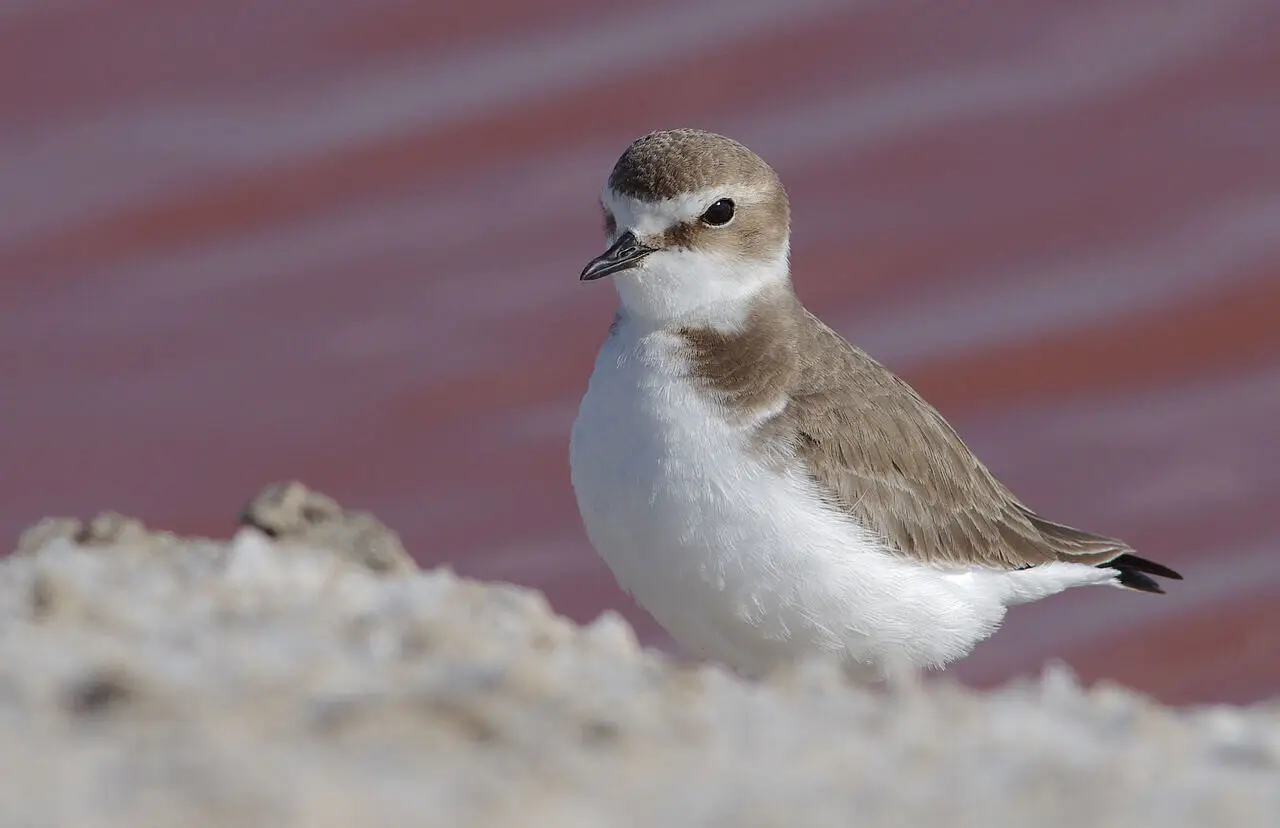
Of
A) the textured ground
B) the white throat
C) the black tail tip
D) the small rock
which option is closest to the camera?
the textured ground

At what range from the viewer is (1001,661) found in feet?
32.4

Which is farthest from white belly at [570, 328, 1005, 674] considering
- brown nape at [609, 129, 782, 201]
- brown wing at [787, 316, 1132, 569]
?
brown nape at [609, 129, 782, 201]

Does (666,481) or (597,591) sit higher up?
(597,591)

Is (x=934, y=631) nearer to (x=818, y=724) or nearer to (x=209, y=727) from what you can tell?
(x=818, y=724)

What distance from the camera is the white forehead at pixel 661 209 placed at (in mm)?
5355

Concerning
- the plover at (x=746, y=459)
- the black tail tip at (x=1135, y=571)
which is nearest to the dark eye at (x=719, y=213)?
the plover at (x=746, y=459)

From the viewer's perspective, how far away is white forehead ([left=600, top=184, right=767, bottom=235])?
5.36m

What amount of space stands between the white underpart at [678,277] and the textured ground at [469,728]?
1.45m

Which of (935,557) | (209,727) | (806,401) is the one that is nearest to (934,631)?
(935,557)

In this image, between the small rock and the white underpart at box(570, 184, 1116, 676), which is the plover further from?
the small rock

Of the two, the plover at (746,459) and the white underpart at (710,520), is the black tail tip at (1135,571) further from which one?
the white underpart at (710,520)

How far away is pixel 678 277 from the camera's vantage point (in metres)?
5.32

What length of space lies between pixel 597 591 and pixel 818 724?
690cm

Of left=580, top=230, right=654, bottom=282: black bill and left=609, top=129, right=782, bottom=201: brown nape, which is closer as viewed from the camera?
left=580, top=230, right=654, bottom=282: black bill
